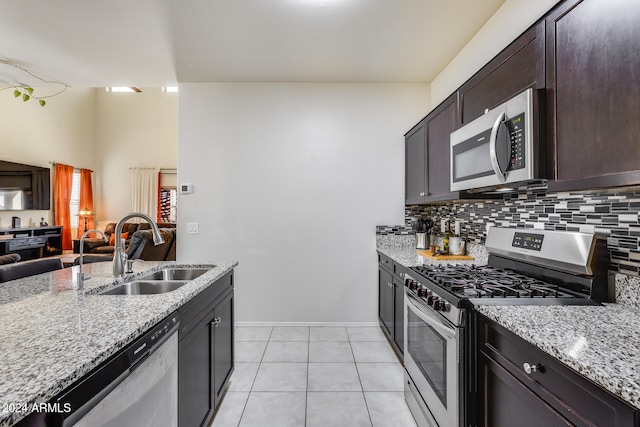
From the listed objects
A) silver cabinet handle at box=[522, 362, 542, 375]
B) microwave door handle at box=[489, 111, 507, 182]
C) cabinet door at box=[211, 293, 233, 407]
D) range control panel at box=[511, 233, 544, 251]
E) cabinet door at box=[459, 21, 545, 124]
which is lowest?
cabinet door at box=[211, 293, 233, 407]

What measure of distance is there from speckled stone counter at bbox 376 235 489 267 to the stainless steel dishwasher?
5.06 ft

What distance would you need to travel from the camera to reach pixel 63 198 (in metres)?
6.62

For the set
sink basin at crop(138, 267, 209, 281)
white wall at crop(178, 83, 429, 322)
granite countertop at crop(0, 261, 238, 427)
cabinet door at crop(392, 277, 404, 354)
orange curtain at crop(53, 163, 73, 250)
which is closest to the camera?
granite countertop at crop(0, 261, 238, 427)

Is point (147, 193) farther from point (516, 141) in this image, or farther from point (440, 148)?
point (516, 141)

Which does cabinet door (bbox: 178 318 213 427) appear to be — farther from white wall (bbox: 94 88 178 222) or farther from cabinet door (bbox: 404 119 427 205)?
white wall (bbox: 94 88 178 222)

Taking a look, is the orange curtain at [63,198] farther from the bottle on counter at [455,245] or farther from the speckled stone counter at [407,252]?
the bottle on counter at [455,245]

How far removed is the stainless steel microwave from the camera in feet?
4.25

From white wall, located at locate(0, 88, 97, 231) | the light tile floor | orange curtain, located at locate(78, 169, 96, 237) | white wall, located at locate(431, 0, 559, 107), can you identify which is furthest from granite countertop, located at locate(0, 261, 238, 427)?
orange curtain, located at locate(78, 169, 96, 237)

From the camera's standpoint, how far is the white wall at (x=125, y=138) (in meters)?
7.63

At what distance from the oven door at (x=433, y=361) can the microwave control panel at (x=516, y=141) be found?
787 millimetres

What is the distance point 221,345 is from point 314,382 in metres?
0.77

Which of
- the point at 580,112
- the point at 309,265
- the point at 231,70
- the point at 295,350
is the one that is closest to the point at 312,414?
the point at 295,350

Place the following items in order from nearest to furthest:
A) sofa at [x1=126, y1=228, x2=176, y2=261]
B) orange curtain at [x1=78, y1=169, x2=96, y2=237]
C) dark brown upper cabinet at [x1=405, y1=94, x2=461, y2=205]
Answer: dark brown upper cabinet at [x1=405, y1=94, x2=461, y2=205]
sofa at [x1=126, y1=228, x2=176, y2=261]
orange curtain at [x1=78, y1=169, x2=96, y2=237]

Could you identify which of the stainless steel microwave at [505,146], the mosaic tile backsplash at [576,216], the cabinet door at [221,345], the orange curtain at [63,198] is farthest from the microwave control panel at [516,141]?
the orange curtain at [63,198]
